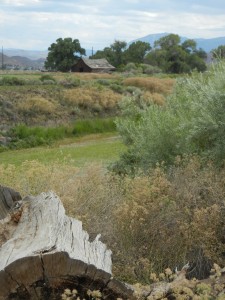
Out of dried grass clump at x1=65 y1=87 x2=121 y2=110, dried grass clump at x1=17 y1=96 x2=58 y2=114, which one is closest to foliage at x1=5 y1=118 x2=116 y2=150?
dried grass clump at x1=17 y1=96 x2=58 y2=114

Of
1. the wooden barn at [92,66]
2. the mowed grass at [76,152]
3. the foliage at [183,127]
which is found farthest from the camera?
the wooden barn at [92,66]

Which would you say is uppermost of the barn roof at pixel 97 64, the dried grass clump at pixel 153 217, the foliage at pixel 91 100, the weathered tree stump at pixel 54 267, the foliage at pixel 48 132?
the weathered tree stump at pixel 54 267

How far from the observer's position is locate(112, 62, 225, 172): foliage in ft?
38.1

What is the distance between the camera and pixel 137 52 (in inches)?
3905

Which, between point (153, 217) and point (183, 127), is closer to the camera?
point (153, 217)

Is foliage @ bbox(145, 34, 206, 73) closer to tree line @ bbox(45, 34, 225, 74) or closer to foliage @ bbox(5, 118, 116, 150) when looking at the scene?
tree line @ bbox(45, 34, 225, 74)

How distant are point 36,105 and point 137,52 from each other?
61208 millimetres

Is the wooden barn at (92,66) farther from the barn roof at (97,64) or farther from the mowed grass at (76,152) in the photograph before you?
the mowed grass at (76,152)

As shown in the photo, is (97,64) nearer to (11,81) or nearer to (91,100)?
(11,81)

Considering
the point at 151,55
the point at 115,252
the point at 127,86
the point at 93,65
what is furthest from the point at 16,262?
the point at 151,55

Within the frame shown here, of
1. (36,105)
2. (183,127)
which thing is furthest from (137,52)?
(183,127)

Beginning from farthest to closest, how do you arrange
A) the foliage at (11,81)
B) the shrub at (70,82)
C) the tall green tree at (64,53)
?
the tall green tree at (64,53), the shrub at (70,82), the foliage at (11,81)

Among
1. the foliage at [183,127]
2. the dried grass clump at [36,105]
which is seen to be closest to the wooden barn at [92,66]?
the dried grass clump at [36,105]

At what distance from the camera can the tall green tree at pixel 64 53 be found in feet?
296
